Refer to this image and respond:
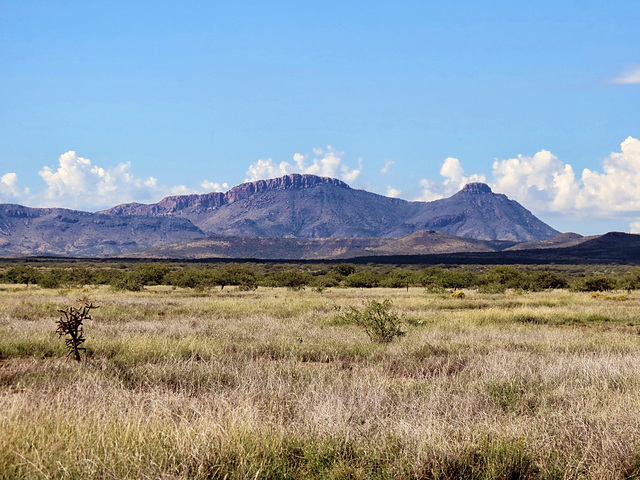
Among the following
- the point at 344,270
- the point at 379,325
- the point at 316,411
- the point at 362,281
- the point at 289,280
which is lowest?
the point at 362,281

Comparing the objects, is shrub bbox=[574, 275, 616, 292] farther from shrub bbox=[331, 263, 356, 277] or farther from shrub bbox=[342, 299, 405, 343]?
shrub bbox=[342, 299, 405, 343]

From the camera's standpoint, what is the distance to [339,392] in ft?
22.1

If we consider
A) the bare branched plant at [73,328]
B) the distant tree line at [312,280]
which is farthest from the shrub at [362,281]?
the bare branched plant at [73,328]

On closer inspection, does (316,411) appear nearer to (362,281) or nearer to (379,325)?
(379,325)

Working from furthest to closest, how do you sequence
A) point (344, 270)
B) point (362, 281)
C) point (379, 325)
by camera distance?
point (344, 270), point (362, 281), point (379, 325)

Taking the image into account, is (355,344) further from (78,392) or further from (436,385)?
(78,392)

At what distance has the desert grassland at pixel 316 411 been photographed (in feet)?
14.3

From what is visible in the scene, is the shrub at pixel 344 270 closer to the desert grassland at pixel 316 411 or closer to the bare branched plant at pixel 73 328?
the desert grassland at pixel 316 411

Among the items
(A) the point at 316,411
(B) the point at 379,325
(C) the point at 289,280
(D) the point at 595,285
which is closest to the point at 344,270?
(C) the point at 289,280

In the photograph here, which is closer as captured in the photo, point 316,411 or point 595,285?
point 316,411

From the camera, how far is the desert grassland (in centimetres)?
437

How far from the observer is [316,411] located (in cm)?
572

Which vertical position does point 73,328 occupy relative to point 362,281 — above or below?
above

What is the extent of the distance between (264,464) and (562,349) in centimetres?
932
